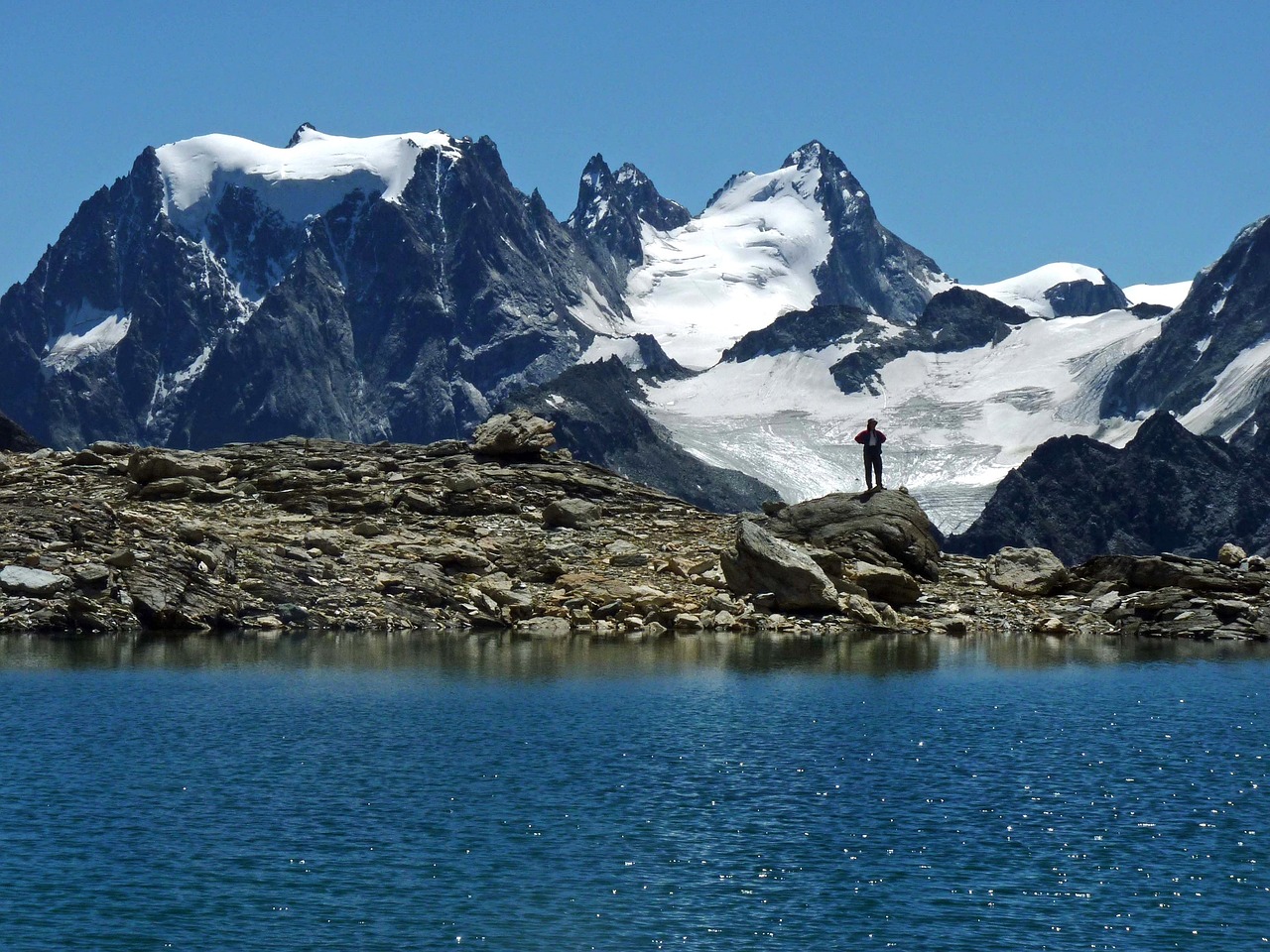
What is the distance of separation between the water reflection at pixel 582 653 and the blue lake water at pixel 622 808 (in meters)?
0.97

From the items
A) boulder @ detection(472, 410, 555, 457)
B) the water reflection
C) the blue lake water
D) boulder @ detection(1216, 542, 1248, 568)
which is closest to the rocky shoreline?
boulder @ detection(1216, 542, 1248, 568)

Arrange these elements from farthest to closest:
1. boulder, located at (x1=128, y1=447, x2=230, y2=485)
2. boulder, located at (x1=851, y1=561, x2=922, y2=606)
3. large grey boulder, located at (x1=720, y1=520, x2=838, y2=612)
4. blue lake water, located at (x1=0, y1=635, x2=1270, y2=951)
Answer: boulder, located at (x1=128, y1=447, x2=230, y2=485) → boulder, located at (x1=851, y1=561, x2=922, y2=606) → large grey boulder, located at (x1=720, y1=520, x2=838, y2=612) → blue lake water, located at (x1=0, y1=635, x2=1270, y2=951)

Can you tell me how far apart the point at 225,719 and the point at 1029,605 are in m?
42.3

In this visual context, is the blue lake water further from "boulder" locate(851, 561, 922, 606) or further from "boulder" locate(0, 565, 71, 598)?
"boulder" locate(851, 561, 922, 606)

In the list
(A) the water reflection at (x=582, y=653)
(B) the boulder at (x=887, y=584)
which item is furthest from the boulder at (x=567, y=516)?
(B) the boulder at (x=887, y=584)

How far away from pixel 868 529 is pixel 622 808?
44061 mm

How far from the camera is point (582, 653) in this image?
6128 cm

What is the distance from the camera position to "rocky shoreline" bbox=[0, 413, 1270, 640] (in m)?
66.8

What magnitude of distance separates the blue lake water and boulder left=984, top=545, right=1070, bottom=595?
2306 cm

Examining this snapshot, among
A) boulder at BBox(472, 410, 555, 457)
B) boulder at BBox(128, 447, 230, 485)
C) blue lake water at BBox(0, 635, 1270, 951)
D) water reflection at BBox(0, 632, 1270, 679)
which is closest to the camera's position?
blue lake water at BBox(0, 635, 1270, 951)

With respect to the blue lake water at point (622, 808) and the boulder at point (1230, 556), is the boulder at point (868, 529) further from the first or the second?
the blue lake water at point (622, 808)

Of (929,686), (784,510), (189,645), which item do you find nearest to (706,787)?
(929,686)

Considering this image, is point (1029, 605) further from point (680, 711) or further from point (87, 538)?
point (87, 538)

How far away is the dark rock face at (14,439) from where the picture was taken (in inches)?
4331
